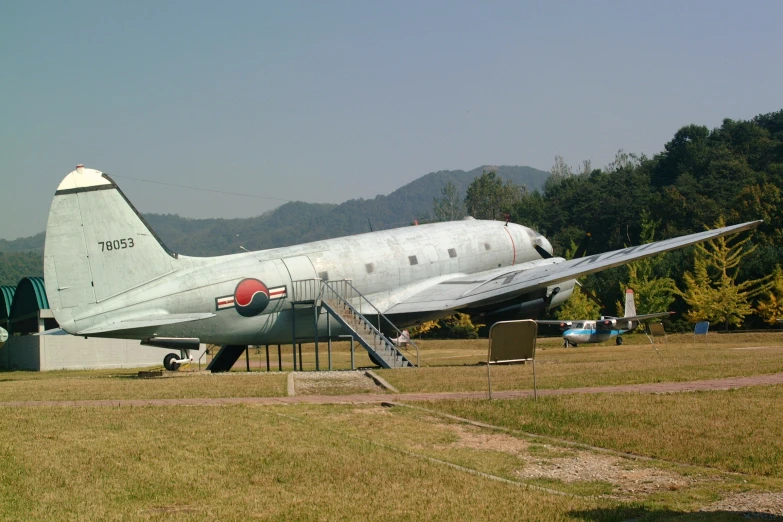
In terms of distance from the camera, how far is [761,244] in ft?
289

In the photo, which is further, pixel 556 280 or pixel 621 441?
pixel 556 280

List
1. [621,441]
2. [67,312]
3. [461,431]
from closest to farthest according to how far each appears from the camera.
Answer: [621,441], [461,431], [67,312]


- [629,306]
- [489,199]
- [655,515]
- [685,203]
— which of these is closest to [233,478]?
[655,515]

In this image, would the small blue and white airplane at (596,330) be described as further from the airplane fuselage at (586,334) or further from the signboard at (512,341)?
the signboard at (512,341)

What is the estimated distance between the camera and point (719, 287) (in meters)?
79.8

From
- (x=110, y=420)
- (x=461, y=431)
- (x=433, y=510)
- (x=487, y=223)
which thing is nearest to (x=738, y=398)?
(x=461, y=431)

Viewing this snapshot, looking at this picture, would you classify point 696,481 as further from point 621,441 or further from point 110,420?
point 110,420

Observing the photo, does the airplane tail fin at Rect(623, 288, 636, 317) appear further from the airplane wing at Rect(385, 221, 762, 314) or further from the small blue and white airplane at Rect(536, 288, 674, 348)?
the airplane wing at Rect(385, 221, 762, 314)

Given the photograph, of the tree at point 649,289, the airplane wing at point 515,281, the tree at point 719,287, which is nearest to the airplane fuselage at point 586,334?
the tree at point 719,287

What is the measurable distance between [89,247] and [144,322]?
333 centimetres

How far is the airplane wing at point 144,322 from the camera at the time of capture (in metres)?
30.6

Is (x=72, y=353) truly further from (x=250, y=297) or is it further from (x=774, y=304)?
(x=774, y=304)

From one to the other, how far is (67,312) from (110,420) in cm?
1456

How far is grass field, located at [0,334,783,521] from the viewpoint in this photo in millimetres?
10635
